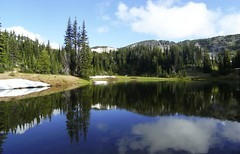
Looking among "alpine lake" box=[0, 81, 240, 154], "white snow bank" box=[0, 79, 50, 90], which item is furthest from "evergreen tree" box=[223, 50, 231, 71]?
"white snow bank" box=[0, 79, 50, 90]

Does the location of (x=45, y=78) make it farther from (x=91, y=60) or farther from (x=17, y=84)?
(x=91, y=60)

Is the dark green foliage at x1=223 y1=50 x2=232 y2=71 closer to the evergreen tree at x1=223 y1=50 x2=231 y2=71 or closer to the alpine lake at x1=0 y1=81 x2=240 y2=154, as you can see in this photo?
the evergreen tree at x1=223 y1=50 x2=231 y2=71

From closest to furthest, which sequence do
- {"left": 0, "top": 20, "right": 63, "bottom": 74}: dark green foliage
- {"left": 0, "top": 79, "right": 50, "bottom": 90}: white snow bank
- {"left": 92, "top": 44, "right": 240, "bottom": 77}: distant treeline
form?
{"left": 0, "top": 79, "right": 50, "bottom": 90}: white snow bank, {"left": 0, "top": 20, "right": 63, "bottom": 74}: dark green foliage, {"left": 92, "top": 44, "right": 240, "bottom": 77}: distant treeline

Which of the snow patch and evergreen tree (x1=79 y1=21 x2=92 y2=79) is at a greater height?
evergreen tree (x1=79 y1=21 x2=92 y2=79)

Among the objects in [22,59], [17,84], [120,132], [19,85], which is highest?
[22,59]

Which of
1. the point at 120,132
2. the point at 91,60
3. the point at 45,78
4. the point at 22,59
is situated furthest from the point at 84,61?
the point at 22,59

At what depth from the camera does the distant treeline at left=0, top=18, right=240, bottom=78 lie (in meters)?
61.2

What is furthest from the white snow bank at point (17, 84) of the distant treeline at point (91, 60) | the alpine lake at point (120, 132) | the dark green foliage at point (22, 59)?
the dark green foliage at point (22, 59)

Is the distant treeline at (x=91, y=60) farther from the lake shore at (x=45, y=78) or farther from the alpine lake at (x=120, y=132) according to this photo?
the alpine lake at (x=120, y=132)

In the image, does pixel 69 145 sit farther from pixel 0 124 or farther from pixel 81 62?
pixel 81 62

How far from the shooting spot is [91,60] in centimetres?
5938

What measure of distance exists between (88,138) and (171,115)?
27.4 feet

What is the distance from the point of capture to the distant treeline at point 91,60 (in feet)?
201

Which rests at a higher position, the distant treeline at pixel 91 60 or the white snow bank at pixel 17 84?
the distant treeline at pixel 91 60
